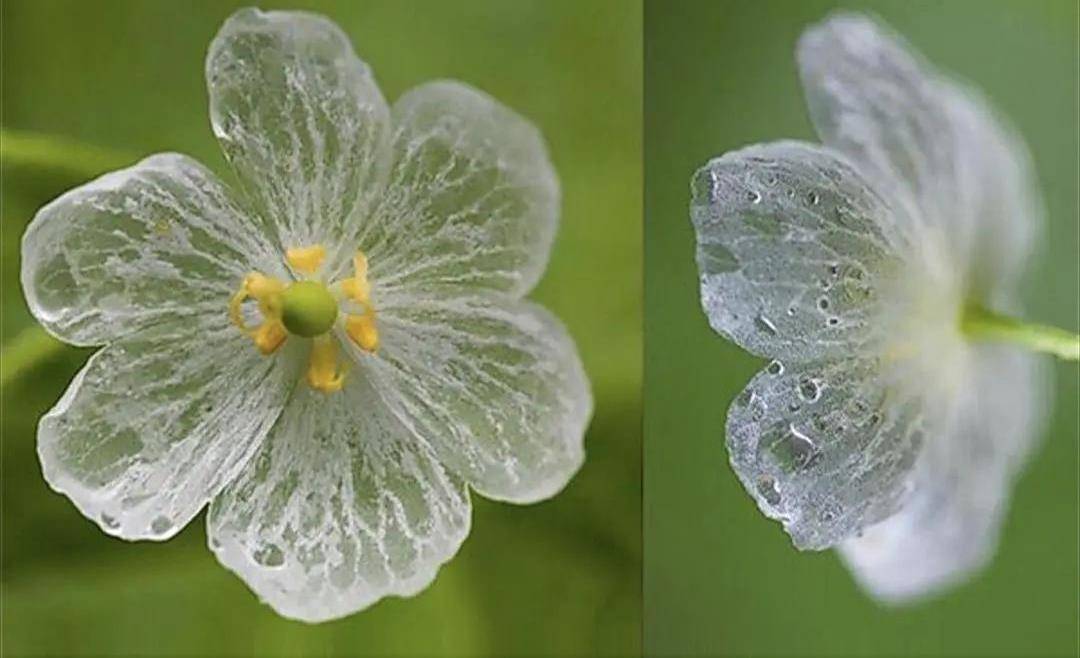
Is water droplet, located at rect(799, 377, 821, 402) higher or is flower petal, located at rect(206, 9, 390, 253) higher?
flower petal, located at rect(206, 9, 390, 253)

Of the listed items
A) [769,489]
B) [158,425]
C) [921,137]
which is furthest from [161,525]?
[921,137]

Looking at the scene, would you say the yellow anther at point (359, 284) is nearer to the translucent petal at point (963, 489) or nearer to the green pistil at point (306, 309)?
the green pistil at point (306, 309)

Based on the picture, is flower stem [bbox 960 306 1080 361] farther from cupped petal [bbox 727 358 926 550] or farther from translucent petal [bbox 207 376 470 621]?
translucent petal [bbox 207 376 470 621]

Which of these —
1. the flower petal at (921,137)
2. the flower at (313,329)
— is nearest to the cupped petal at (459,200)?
the flower at (313,329)

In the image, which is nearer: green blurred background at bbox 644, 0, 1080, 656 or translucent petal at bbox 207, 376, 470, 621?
translucent petal at bbox 207, 376, 470, 621

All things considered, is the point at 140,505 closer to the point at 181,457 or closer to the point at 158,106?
the point at 181,457

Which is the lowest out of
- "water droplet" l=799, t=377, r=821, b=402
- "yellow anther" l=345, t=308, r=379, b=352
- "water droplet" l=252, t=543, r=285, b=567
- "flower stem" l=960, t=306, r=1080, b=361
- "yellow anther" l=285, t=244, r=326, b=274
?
"water droplet" l=252, t=543, r=285, b=567

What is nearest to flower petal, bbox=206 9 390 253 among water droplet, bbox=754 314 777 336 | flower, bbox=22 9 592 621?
flower, bbox=22 9 592 621
